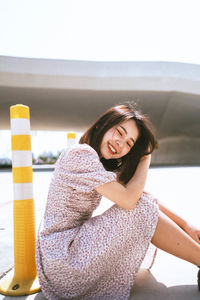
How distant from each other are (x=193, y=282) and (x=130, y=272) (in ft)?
1.80

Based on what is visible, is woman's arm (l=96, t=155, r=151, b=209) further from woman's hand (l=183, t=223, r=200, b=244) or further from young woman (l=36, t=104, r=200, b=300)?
woman's hand (l=183, t=223, r=200, b=244)

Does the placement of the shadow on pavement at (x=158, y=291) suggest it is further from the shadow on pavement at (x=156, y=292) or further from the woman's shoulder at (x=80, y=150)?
the woman's shoulder at (x=80, y=150)

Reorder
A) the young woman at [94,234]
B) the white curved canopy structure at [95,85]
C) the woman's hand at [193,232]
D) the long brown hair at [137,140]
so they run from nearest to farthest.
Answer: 1. the young woman at [94,234]
2. the woman's hand at [193,232]
3. the long brown hair at [137,140]
4. the white curved canopy structure at [95,85]

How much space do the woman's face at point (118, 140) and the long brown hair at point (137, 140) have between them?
32 millimetres

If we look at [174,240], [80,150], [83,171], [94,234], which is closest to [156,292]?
[174,240]

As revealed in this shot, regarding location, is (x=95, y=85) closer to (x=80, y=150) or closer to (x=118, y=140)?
(x=118, y=140)

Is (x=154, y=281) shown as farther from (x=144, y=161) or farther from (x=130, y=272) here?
(x=144, y=161)

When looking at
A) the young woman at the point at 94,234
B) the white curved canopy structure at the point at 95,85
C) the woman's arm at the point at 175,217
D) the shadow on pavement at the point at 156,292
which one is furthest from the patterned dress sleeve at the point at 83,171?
the white curved canopy structure at the point at 95,85

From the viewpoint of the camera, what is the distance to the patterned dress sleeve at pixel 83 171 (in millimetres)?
1510

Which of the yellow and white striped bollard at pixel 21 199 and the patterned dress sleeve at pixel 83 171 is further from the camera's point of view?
the yellow and white striped bollard at pixel 21 199

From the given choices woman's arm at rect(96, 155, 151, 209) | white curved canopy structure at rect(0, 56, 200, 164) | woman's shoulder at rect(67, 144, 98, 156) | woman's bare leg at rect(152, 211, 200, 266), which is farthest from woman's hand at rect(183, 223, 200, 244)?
white curved canopy structure at rect(0, 56, 200, 164)

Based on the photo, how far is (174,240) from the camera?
159 cm

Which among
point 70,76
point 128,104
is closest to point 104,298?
point 128,104

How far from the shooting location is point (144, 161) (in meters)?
1.96
